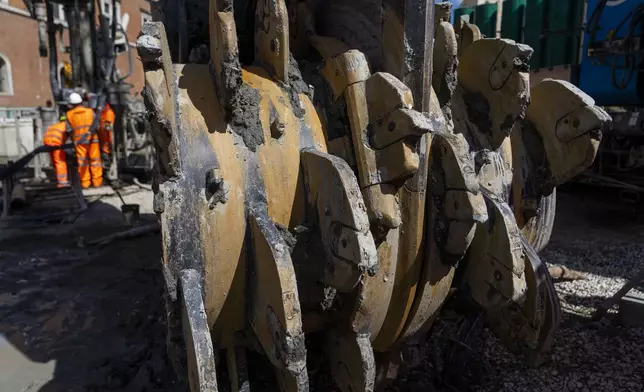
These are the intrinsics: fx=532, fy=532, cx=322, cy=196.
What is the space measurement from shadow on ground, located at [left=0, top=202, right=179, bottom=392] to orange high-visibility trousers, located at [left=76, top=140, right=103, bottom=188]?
6.51ft

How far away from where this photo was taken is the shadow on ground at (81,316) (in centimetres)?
321

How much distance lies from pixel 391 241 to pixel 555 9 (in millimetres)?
8110

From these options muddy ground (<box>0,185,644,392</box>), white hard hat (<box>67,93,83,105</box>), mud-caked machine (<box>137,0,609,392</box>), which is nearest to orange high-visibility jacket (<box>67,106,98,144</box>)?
white hard hat (<box>67,93,83,105</box>)

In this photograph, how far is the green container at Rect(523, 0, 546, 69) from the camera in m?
8.79

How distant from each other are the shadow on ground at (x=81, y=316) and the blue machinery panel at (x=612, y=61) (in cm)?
618

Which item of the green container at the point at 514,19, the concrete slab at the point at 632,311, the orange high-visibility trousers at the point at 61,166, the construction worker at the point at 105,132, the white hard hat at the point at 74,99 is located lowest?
the concrete slab at the point at 632,311

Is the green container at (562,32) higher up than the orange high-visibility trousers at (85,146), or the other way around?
the green container at (562,32)

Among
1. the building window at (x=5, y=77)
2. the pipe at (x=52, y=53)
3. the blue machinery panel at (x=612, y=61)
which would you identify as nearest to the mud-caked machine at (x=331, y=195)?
the blue machinery panel at (x=612, y=61)

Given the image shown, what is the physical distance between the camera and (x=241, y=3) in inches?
99.7

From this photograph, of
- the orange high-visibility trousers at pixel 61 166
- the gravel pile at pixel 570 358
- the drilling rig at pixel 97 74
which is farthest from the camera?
the drilling rig at pixel 97 74

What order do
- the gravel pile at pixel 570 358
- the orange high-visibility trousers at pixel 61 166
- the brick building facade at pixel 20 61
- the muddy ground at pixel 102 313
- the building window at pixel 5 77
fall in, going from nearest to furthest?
the gravel pile at pixel 570 358
the muddy ground at pixel 102 313
the orange high-visibility trousers at pixel 61 166
the brick building facade at pixel 20 61
the building window at pixel 5 77

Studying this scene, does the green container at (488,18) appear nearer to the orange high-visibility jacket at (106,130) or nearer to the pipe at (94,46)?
the orange high-visibility jacket at (106,130)

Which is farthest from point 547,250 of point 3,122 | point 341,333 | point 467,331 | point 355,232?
point 3,122

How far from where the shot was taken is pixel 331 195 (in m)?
1.78
